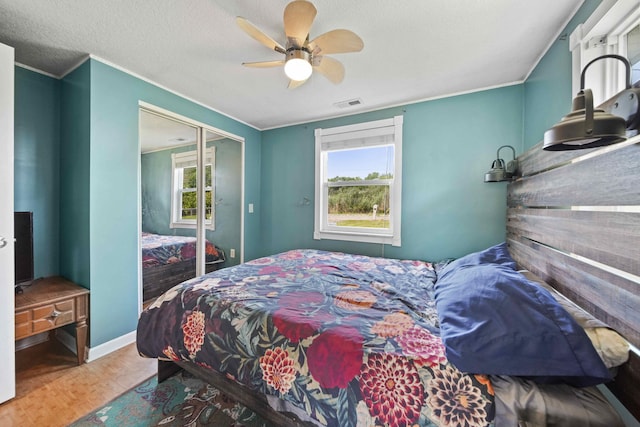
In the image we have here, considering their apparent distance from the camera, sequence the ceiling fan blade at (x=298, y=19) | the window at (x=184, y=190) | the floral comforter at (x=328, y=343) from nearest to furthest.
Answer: the floral comforter at (x=328, y=343) < the ceiling fan blade at (x=298, y=19) < the window at (x=184, y=190)

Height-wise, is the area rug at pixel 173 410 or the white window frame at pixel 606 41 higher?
the white window frame at pixel 606 41

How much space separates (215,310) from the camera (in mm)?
1403

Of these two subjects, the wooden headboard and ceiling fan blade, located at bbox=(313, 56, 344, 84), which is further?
ceiling fan blade, located at bbox=(313, 56, 344, 84)

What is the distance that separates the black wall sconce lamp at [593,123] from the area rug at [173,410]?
1.99m

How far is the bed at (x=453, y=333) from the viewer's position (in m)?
0.84

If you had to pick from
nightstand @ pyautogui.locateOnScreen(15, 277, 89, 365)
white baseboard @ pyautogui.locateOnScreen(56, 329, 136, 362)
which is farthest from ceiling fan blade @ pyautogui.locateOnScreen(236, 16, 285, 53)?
white baseboard @ pyautogui.locateOnScreen(56, 329, 136, 362)

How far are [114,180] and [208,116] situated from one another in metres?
1.34

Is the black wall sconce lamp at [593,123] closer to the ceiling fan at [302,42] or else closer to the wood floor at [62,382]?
the ceiling fan at [302,42]

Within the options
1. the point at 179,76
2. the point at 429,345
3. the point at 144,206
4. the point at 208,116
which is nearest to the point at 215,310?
the point at 429,345

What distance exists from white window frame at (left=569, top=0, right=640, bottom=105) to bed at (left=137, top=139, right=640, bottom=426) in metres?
0.38

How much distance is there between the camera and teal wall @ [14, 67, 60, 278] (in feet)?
6.97

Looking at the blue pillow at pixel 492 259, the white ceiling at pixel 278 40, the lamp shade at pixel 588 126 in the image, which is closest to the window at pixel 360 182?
the white ceiling at pixel 278 40

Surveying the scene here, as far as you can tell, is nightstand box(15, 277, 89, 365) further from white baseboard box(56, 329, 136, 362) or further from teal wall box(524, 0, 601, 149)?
teal wall box(524, 0, 601, 149)

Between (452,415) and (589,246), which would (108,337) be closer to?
(452,415)
